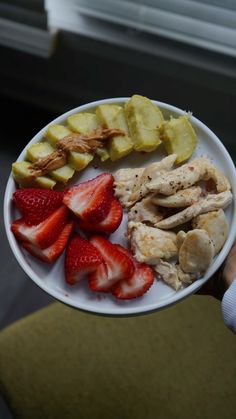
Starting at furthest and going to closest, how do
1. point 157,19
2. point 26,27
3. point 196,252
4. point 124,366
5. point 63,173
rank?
point 26,27, point 157,19, point 124,366, point 63,173, point 196,252

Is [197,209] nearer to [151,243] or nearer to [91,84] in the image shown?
[151,243]

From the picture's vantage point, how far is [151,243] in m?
0.89

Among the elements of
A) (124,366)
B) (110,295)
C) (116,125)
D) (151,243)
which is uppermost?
(116,125)

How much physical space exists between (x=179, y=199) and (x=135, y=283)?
0.15 m

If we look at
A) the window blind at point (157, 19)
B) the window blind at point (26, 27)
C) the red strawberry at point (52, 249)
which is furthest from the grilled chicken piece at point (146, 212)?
the window blind at point (26, 27)

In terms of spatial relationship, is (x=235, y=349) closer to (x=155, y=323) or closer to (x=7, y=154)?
(x=155, y=323)

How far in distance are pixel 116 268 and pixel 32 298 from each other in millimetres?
731

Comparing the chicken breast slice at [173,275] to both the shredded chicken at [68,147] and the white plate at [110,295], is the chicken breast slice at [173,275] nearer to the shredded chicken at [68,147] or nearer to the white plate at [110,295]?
the white plate at [110,295]

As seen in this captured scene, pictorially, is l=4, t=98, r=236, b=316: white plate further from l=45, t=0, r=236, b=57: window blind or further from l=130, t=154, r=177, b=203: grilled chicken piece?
l=45, t=0, r=236, b=57: window blind

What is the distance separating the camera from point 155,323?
122 centimetres

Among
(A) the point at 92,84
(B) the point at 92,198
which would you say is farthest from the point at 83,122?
(A) the point at 92,84

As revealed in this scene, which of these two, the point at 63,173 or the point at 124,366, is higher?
the point at 63,173

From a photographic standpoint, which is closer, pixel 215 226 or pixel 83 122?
pixel 215 226

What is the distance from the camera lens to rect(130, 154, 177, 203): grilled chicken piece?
930 millimetres
